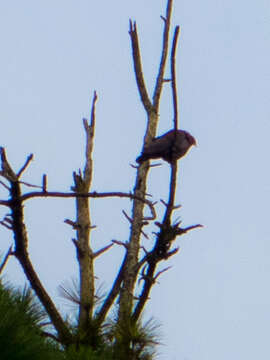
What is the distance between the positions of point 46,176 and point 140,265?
6.75ft

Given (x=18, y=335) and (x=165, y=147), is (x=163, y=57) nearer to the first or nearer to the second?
(x=165, y=147)

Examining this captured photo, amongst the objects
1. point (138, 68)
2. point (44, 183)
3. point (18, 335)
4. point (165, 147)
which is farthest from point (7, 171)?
point (165, 147)

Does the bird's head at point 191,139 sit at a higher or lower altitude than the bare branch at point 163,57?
higher

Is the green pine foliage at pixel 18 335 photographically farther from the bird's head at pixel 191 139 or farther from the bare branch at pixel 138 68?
the bird's head at pixel 191 139

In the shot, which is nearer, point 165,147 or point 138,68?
point 138,68

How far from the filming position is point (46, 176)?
4871 mm

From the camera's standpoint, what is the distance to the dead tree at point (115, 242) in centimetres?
565

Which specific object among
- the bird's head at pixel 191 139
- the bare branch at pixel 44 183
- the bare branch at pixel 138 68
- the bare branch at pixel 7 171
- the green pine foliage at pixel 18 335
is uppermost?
the bird's head at pixel 191 139

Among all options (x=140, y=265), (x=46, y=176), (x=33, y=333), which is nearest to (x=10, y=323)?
(x=33, y=333)

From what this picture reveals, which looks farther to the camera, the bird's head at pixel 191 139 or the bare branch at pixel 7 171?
the bird's head at pixel 191 139

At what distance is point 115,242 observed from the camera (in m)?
7.22

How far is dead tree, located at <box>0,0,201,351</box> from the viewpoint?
5.65 metres

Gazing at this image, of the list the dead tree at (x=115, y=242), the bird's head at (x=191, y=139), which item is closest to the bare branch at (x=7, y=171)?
the dead tree at (x=115, y=242)

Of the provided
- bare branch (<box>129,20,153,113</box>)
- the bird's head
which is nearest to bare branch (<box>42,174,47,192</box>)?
bare branch (<box>129,20,153,113</box>)
